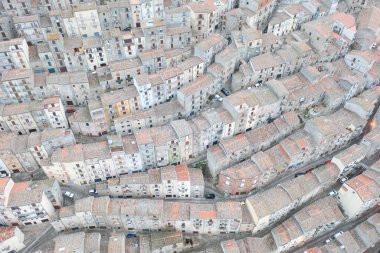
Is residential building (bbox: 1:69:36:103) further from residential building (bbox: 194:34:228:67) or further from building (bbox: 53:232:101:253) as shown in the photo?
residential building (bbox: 194:34:228:67)

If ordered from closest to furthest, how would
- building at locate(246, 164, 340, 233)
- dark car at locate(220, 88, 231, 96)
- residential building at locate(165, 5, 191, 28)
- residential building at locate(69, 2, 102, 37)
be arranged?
building at locate(246, 164, 340, 233), residential building at locate(69, 2, 102, 37), residential building at locate(165, 5, 191, 28), dark car at locate(220, 88, 231, 96)

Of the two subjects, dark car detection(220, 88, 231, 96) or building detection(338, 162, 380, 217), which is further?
dark car detection(220, 88, 231, 96)

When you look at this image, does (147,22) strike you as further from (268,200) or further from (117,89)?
(268,200)

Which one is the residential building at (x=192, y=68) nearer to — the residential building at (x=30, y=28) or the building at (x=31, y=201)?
the residential building at (x=30, y=28)

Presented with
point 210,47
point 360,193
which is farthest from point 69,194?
point 360,193

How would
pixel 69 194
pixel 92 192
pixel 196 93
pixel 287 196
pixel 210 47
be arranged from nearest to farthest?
pixel 287 196
pixel 69 194
pixel 92 192
pixel 196 93
pixel 210 47

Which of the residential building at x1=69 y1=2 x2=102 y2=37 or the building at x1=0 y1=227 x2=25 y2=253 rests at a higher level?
the residential building at x1=69 y1=2 x2=102 y2=37

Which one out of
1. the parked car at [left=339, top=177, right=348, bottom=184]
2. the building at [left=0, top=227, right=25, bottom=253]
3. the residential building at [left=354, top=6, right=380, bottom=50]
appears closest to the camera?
the building at [left=0, top=227, right=25, bottom=253]

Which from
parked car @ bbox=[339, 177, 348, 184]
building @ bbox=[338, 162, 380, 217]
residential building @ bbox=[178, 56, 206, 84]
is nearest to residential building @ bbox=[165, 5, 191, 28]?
residential building @ bbox=[178, 56, 206, 84]

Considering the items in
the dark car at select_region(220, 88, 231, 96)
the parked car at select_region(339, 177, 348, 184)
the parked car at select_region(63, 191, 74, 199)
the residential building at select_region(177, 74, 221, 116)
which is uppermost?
the residential building at select_region(177, 74, 221, 116)

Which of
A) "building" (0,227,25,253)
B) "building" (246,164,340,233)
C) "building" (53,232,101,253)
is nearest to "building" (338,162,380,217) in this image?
"building" (246,164,340,233)

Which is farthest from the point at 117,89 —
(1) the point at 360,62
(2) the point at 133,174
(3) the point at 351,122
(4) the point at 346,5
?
(4) the point at 346,5

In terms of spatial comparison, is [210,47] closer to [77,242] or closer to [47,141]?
[47,141]
